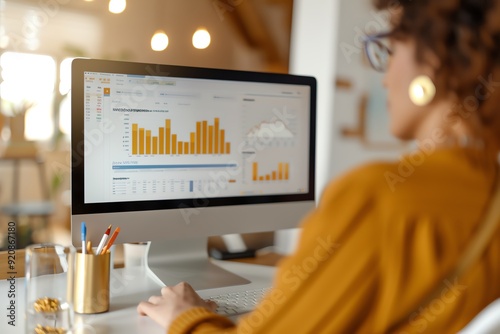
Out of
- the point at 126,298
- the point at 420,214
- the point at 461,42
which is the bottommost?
the point at 126,298

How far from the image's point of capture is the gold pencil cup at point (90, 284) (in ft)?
3.50

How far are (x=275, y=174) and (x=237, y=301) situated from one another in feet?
1.26

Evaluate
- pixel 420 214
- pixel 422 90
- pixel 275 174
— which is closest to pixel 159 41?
pixel 275 174

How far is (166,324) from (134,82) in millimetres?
540

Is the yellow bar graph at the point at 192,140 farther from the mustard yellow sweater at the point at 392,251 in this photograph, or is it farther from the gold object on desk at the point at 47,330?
the mustard yellow sweater at the point at 392,251

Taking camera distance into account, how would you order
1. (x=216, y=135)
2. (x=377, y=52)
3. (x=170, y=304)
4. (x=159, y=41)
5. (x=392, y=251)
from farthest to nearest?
(x=159, y=41), (x=216, y=135), (x=170, y=304), (x=377, y=52), (x=392, y=251)

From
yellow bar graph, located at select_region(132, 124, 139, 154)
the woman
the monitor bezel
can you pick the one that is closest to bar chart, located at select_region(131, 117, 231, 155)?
yellow bar graph, located at select_region(132, 124, 139, 154)

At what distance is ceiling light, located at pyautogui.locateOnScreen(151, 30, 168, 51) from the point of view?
3.75 metres

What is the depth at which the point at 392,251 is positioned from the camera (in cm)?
63

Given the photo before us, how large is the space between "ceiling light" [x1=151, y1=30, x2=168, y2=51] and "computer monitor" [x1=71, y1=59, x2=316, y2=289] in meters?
2.45

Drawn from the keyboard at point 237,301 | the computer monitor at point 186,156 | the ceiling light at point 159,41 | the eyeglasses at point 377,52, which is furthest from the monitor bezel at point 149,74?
the ceiling light at point 159,41

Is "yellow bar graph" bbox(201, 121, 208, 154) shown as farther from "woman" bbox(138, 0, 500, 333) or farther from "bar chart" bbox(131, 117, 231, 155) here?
"woman" bbox(138, 0, 500, 333)

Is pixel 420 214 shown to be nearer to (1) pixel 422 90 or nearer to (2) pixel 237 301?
(1) pixel 422 90

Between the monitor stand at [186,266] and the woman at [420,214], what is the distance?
593mm
